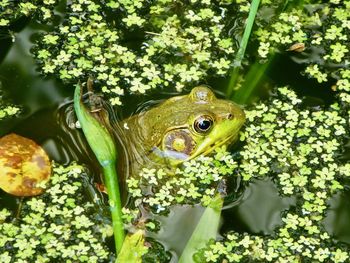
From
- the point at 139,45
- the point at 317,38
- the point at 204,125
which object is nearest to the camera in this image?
the point at 204,125

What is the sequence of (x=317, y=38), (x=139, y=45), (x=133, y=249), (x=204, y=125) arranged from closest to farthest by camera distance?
(x=133, y=249) < (x=204, y=125) < (x=139, y=45) < (x=317, y=38)

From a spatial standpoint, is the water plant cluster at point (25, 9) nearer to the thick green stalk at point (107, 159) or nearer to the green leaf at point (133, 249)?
the thick green stalk at point (107, 159)

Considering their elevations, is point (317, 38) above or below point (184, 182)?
above

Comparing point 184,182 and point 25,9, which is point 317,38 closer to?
point 184,182

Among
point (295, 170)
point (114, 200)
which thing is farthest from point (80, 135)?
point (295, 170)

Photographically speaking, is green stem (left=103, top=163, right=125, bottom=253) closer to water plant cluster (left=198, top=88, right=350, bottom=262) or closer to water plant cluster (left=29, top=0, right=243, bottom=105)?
water plant cluster (left=198, top=88, right=350, bottom=262)

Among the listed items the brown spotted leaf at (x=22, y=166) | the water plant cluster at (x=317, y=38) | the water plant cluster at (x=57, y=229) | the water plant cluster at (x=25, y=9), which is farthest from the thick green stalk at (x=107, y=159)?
the water plant cluster at (x=317, y=38)

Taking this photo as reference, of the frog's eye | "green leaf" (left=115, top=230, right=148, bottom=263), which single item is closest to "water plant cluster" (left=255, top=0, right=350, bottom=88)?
the frog's eye

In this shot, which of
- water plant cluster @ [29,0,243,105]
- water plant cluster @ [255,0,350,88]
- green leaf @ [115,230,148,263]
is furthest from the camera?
water plant cluster @ [255,0,350,88]
